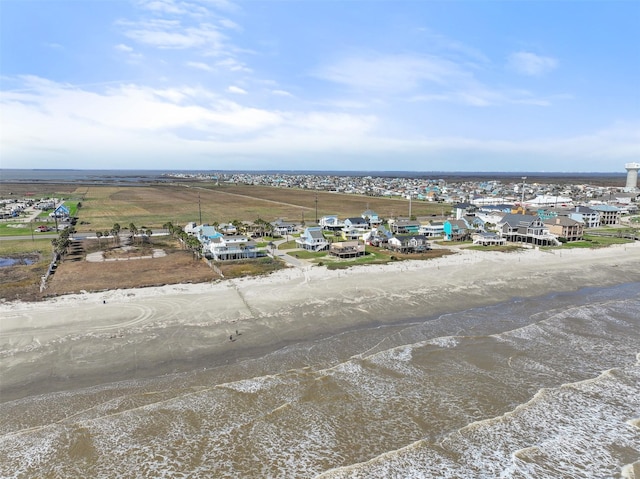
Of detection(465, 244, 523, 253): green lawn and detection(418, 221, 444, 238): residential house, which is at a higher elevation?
detection(418, 221, 444, 238): residential house

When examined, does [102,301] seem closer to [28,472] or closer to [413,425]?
[28,472]

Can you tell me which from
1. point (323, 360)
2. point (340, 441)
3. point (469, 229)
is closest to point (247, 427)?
point (340, 441)

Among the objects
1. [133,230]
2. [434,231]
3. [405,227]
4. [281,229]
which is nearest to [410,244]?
[434,231]

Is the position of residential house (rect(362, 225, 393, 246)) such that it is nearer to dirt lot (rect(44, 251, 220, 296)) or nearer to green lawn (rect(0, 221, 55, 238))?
dirt lot (rect(44, 251, 220, 296))

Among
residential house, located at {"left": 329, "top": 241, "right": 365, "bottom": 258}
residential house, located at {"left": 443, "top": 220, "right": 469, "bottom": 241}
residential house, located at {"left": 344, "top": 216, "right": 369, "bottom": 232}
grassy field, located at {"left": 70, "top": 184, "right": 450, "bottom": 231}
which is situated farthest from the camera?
grassy field, located at {"left": 70, "top": 184, "right": 450, "bottom": 231}

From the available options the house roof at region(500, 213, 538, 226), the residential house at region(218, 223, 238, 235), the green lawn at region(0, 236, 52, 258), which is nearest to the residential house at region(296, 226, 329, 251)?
the residential house at region(218, 223, 238, 235)

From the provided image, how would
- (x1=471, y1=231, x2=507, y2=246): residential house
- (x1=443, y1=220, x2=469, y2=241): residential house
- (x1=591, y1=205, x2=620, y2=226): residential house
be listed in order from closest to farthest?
(x1=471, y1=231, x2=507, y2=246): residential house, (x1=443, y1=220, x2=469, y2=241): residential house, (x1=591, y1=205, x2=620, y2=226): residential house
